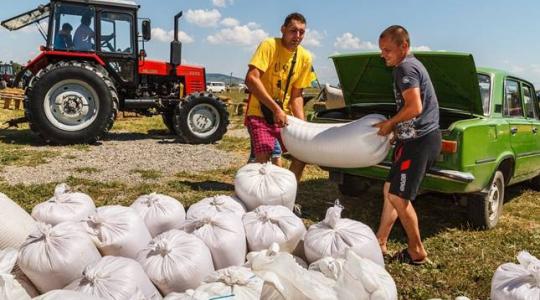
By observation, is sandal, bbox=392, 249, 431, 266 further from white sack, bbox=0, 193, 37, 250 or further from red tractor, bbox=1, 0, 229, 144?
red tractor, bbox=1, 0, 229, 144

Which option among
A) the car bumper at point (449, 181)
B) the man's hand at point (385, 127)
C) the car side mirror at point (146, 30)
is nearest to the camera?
the man's hand at point (385, 127)

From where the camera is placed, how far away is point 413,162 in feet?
10.1

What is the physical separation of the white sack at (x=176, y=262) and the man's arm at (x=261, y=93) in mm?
1552

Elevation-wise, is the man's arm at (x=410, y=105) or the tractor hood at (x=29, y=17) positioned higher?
the tractor hood at (x=29, y=17)

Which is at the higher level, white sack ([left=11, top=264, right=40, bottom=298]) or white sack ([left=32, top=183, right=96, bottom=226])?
white sack ([left=32, top=183, right=96, bottom=226])

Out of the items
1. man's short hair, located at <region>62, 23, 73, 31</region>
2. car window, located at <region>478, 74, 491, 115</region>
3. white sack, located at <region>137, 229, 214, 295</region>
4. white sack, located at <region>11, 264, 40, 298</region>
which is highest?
man's short hair, located at <region>62, 23, 73, 31</region>

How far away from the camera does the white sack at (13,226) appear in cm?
249

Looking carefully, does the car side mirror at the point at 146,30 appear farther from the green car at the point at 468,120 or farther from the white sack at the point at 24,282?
the white sack at the point at 24,282

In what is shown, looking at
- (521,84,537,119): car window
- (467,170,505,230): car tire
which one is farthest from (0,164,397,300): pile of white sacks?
(521,84,537,119): car window

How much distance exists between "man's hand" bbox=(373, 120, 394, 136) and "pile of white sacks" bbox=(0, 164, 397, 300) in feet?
2.58

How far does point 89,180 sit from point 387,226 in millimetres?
3665

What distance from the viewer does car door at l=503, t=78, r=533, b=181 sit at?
14.6 ft

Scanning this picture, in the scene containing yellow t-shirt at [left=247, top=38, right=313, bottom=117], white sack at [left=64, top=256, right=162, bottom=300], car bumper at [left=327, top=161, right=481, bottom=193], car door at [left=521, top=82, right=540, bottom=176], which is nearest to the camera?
white sack at [left=64, top=256, right=162, bottom=300]

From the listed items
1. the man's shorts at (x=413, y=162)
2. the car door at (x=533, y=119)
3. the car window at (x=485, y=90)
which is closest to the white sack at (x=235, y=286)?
the man's shorts at (x=413, y=162)
